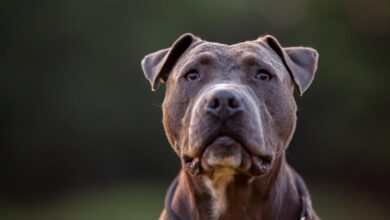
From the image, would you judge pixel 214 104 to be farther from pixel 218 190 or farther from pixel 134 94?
pixel 134 94

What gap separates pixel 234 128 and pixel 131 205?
1419 centimetres

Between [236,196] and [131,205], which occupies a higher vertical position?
[236,196]

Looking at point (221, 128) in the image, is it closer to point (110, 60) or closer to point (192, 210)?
point (192, 210)

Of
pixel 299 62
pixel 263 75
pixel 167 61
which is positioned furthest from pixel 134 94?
pixel 263 75

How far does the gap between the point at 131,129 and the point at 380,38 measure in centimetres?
734

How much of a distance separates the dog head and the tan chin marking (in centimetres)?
19

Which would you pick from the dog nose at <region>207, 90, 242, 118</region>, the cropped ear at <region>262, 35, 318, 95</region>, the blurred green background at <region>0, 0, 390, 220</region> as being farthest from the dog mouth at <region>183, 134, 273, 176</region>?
the blurred green background at <region>0, 0, 390, 220</region>

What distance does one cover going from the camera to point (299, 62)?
7.49 m

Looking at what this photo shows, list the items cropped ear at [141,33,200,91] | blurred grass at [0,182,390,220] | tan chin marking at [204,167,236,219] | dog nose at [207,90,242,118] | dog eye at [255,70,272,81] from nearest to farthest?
dog nose at [207,90,242,118]
tan chin marking at [204,167,236,219]
dog eye at [255,70,272,81]
cropped ear at [141,33,200,91]
blurred grass at [0,182,390,220]

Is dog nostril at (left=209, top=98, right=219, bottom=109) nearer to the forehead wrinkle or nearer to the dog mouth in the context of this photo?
the dog mouth

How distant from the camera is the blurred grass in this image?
18.9 m

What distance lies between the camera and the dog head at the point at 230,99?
20.4 feet

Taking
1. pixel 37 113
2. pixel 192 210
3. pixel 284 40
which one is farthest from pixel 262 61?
pixel 37 113

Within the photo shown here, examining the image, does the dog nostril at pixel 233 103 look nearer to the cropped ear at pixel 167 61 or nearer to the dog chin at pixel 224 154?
the dog chin at pixel 224 154
